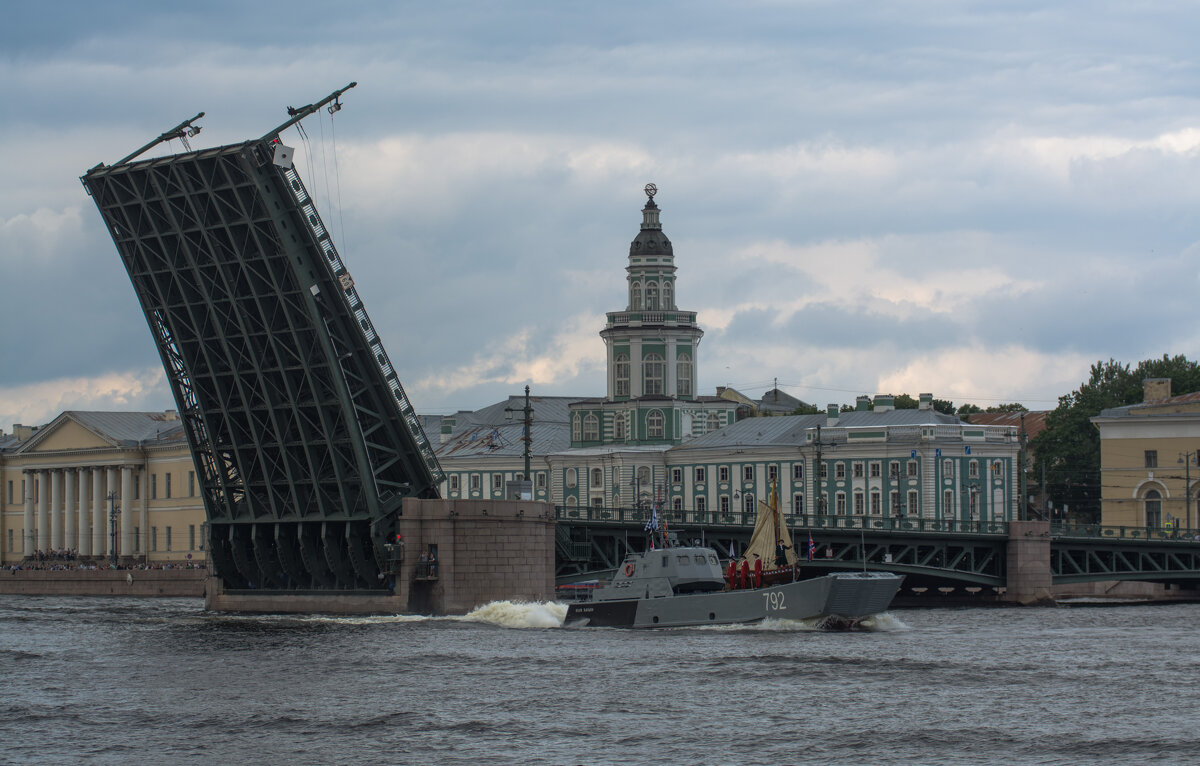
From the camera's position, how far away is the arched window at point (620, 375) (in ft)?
268

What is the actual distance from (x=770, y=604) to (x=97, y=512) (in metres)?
54.8

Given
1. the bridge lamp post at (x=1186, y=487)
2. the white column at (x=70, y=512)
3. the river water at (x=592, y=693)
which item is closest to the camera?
the river water at (x=592, y=693)

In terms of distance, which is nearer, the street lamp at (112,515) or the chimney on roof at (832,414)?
the chimney on roof at (832,414)

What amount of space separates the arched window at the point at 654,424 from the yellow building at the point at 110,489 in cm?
2040

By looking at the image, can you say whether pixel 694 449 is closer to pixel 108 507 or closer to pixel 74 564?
pixel 74 564

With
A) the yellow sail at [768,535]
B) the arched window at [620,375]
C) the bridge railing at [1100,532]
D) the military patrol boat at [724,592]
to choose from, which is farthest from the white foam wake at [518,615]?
the arched window at [620,375]

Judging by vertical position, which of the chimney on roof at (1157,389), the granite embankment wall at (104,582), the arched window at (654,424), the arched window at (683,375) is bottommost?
the granite embankment wall at (104,582)

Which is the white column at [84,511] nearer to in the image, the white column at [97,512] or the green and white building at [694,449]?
the white column at [97,512]

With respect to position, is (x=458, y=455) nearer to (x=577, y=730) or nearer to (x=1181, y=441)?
(x=1181, y=441)

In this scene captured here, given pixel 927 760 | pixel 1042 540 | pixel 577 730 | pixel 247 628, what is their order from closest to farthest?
pixel 927 760 < pixel 577 730 < pixel 247 628 < pixel 1042 540

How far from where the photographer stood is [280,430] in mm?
47719

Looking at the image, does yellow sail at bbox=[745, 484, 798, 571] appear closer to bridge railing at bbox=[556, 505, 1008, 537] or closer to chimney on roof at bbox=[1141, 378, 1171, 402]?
bridge railing at bbox=[556, 505, 1008, 537]

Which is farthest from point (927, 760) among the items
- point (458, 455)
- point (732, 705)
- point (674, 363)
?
point (458, 455)

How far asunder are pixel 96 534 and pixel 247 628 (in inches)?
1834
